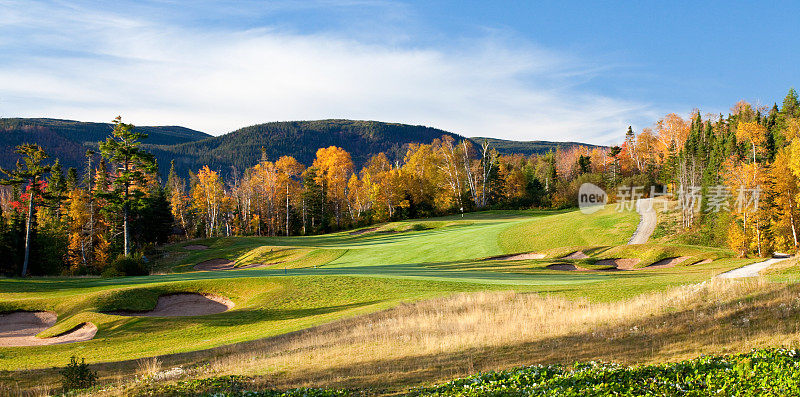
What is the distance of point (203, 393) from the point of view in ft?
31.9

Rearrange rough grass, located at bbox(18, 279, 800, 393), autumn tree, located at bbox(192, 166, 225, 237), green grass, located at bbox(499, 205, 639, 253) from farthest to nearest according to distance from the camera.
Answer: autumn tree, located at bbox(192, 166, 225, 237) → green grass, located at bbox(499, 205, 639, 253) → rough grass, located at bbox(18, 279, 800, 393)

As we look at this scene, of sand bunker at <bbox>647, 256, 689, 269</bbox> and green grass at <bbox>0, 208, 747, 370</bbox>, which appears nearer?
green grass at <bbox>0, 208, 747, 370</bbox>

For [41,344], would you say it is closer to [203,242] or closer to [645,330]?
[645,330]

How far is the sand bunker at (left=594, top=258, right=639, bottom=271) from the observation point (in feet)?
116

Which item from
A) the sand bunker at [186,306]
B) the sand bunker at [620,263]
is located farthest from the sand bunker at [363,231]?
the sand bunker at [186,306]

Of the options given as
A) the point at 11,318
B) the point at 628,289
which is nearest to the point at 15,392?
the point at 11,318

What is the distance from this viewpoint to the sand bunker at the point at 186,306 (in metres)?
24.3

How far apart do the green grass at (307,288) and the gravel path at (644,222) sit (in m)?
0.87

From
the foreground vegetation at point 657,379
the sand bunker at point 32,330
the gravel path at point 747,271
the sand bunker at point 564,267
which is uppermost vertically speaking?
the foreground vegetation at point 657,379

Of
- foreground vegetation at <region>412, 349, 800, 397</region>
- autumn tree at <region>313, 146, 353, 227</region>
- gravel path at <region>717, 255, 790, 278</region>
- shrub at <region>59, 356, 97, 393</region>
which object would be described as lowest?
shrub at <region>59, 356, 97, 393</region>

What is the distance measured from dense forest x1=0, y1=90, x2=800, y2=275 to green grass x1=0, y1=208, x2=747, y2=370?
36.1 feet

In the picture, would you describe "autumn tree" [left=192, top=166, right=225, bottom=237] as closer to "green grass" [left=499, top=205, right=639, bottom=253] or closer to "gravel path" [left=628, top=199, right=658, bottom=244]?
"green grass" [left=499, top=205, right=639, bottom=253]

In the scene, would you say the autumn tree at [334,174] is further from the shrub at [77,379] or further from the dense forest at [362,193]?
the shrub at [77,379]

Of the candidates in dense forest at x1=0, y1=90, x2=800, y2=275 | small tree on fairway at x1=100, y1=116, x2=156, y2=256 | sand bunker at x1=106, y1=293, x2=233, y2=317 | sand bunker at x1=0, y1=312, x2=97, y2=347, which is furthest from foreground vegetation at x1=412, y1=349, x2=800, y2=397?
small tree on fairway at x1=100, y1=116, x2=156, y2=256
